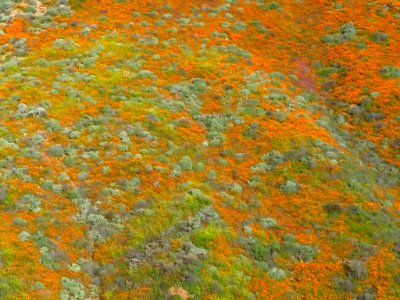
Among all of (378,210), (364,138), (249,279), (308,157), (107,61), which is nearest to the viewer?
(249,279)

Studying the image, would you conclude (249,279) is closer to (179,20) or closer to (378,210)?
(378,210)

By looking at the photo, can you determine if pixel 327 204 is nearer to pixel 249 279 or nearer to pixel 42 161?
pixel 249 279

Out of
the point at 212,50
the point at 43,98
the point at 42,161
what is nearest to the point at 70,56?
the point at 43,98

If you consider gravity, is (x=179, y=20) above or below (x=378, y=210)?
above

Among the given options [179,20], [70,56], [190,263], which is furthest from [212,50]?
[190,263]

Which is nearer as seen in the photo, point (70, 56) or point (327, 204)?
point (327, 204)

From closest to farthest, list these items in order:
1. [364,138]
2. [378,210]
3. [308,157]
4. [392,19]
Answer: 1. [378,210]
2. [308,157]
3. [364,138]
4. [392,19]
